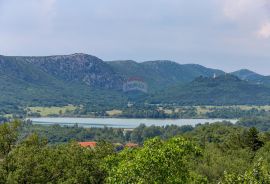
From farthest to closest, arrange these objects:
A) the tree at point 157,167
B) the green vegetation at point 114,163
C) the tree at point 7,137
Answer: the tree at point 7,137, the green vegetation at point 114,163, the tree at point 157,167

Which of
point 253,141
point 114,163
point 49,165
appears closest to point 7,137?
point 49,165

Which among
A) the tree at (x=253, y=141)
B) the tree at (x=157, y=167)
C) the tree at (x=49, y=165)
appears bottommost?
the tree at (x=253, y=141)

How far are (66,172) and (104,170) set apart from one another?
4896mm

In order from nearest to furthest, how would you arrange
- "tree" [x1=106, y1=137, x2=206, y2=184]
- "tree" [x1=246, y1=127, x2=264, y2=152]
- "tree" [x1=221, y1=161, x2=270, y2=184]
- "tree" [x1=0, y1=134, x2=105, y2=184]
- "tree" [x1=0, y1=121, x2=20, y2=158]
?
"tree" [x1=221, y1=161, x2=270, y2=184] → "tree" [x1=106, y1=137, x2=206, y2=184] → "tree" [x1=0, y1=134, x2=105, y2=184] → "tree" [x1=0, y1=121, x2=20, y2=158] → "tree" [x1=246, y1=127, x2=264, y2=152]

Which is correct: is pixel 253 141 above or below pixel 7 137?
below

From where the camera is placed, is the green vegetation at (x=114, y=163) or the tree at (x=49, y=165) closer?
the green vegetation at (x=114, y=163)

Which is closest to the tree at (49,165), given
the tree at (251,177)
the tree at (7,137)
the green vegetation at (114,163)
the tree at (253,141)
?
the green vegetation at (114,163)

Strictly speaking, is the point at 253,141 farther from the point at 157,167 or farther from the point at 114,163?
the point at 157,167

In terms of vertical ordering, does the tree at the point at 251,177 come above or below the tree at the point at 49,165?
above

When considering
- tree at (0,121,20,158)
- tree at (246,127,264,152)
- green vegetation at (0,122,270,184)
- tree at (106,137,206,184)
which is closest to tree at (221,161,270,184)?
green vegetation at (0,122,270,184)

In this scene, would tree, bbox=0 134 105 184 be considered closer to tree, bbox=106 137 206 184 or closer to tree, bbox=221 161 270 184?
tree, bbox=106 137 206 184

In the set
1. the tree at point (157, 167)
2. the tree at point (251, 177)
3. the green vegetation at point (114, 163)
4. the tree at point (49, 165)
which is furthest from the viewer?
the tree at point (49, 165)

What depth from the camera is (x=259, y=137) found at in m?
134

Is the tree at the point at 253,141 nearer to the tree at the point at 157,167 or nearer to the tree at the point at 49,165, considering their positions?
the tree at the point at 49,165
